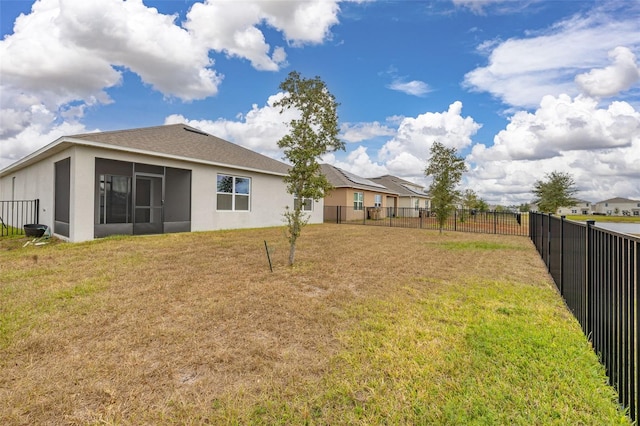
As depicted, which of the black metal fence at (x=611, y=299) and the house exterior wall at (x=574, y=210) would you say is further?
the house exterior wall at (x=574, y=210)

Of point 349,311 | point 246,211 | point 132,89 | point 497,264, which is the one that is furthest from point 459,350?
point 132,89

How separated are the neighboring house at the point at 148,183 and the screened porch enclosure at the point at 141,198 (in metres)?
0.04

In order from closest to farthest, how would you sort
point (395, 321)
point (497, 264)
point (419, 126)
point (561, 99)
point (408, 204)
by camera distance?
point (395, 321), point (497, 264), point (561, 99), point (419, 126), point (408, 204)

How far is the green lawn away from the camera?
209 cm

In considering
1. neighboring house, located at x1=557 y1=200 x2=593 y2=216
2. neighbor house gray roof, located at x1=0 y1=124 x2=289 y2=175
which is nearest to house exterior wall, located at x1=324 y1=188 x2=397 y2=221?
neighbor house gray roof, located at x1=0 y1=124 x2=289 y2=175

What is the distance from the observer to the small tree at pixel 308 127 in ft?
20.6

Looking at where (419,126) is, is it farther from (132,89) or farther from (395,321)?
(395,321)

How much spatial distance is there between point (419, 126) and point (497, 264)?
16906 mm

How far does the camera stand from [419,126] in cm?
2211

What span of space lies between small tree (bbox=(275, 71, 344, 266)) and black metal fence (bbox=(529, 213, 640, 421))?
4.51 m

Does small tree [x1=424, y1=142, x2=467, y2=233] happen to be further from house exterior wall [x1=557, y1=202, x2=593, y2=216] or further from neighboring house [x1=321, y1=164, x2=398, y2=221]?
house exterior wall [x1=557, y1=202, x2=593, y2=216]

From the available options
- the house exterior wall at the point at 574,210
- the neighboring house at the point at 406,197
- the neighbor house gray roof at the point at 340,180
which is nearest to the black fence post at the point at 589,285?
the neighbor house gray roof at the point at 340,180

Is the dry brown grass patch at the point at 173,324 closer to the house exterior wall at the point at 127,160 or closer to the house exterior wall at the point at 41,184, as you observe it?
the house exterior wall at the point at 127,160

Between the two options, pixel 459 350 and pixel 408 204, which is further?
pixel 408 204
